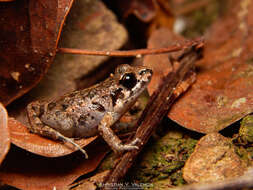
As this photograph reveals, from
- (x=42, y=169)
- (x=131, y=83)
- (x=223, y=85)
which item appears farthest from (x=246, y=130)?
(x=42, y=169)

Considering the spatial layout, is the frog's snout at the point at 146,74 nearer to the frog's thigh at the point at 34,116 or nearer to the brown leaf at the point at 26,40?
the brown leaf at the point at 26,40

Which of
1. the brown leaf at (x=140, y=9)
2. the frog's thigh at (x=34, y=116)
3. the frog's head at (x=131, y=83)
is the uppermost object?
the brown leaf at (x=140, y=9)

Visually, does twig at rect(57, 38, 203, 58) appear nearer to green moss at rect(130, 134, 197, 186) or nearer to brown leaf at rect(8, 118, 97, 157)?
brown leaf at rect(8, 118, 97, 157)

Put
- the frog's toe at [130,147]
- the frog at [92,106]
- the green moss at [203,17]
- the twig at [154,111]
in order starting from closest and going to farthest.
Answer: the twig at [154,111], the frog's toe at [130,147], the frog at [92,106], the green moss at [203,17]

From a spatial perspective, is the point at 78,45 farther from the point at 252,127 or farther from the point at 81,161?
the point at 252,127

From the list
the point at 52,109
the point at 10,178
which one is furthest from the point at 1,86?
the point at 10,178

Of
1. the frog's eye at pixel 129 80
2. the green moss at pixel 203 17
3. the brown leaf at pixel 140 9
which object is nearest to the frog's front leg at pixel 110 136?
the frog's eye at pixel 129 80

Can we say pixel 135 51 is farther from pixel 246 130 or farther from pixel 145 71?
pixel 246 130

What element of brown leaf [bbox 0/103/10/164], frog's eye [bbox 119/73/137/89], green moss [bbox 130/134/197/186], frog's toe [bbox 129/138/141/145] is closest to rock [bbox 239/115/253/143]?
green moss [bbox 130/134/197/186]
